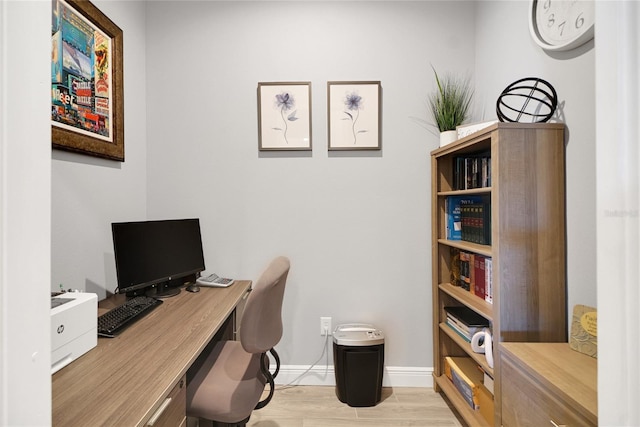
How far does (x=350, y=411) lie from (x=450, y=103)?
6.59ft

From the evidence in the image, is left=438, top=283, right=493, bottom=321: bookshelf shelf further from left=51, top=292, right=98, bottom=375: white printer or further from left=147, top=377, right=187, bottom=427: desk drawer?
left=51, top=292, right=98, bottom=375: white printer

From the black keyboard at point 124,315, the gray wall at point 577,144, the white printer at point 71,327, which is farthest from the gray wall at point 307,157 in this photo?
the white printer at point 71,327

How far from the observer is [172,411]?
3.13 ft

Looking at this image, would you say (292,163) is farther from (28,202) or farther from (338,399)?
(28,202)

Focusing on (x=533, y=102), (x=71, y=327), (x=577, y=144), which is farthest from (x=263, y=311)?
(x=533, y=102)

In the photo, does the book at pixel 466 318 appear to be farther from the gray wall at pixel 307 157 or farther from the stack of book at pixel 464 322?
the gray wall at pixel 307 157

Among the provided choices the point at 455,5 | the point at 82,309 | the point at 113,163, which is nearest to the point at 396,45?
the point at 455,5

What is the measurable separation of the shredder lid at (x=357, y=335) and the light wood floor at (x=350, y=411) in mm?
401

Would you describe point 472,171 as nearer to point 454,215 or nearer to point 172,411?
point 454,215

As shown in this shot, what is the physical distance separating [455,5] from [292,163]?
5.11 ft

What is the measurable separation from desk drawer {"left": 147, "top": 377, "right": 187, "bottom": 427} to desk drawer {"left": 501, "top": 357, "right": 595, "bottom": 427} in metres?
1.18

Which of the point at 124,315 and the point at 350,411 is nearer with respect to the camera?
the point at 124,315

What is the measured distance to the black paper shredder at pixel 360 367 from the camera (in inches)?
74.5

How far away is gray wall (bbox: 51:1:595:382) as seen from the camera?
2143 mm
